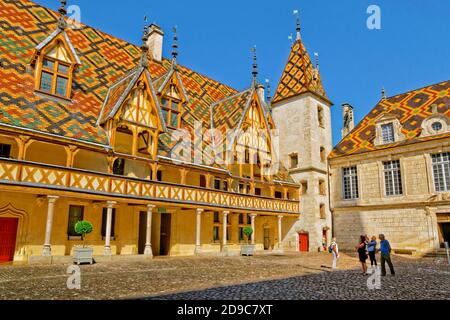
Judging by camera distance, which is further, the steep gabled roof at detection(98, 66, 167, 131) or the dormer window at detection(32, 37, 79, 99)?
the steep gabled roof at detection(98, 66, 167, 131)

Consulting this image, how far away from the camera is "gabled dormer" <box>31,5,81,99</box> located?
1516 centimetres

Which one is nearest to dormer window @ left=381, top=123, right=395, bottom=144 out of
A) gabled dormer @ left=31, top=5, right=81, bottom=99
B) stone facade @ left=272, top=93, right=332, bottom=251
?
stone facade @ left=272, top=93, right=332, bottom=251

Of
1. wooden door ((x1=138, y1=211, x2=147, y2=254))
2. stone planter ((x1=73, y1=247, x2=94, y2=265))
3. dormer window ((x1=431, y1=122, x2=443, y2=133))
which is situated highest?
dormer window ((x1=431, y1=122, x2=443, y2=133))

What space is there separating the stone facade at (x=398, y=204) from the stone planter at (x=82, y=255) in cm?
1745

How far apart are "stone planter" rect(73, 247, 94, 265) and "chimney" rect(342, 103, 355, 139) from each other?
22.3 metres

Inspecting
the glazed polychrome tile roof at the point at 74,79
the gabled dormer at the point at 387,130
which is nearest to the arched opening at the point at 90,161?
the glazed polychrome tile roof at the point at 74,79

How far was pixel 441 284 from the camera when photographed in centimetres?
943

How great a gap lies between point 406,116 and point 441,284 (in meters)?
17.3

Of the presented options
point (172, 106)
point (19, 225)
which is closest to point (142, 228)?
point (19, 225)

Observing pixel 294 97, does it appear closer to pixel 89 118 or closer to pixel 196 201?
pixel 196 201

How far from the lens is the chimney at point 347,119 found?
95.8 feet

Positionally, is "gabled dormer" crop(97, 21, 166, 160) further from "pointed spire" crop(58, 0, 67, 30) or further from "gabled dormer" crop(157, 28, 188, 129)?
"pointed spire" crop(58, 0, 67, 30)

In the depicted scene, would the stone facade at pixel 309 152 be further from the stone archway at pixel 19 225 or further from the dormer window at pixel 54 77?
the stone archway at pixel 19 225

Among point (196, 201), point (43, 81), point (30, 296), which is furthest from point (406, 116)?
point (30, 296)
